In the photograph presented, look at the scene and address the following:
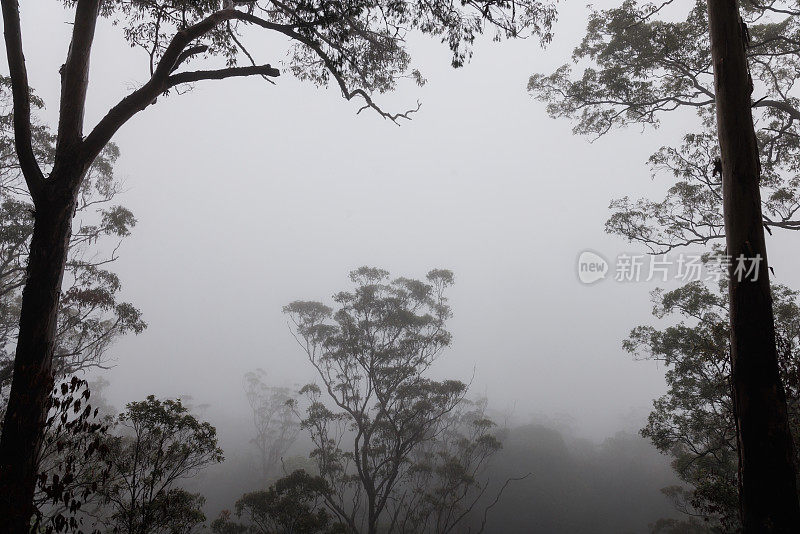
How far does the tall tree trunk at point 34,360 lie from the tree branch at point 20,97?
0.25 metres

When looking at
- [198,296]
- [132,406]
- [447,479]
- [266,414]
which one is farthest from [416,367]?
[198,296]

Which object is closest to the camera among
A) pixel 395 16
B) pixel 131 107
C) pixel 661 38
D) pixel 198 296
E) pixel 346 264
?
pixel 131 107

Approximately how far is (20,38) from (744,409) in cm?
685

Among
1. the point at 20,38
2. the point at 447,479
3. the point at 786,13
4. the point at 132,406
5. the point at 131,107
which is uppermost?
the point at 786,13

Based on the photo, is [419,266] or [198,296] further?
[419,266]

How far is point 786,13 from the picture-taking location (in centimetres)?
888

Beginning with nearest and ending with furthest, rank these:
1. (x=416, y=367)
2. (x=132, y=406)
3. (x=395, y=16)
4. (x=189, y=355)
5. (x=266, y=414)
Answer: (x=395, y=16) → (x=132, y=406) → (x=416, y=367) → (x=266, y=414) → (x=189, y=355)

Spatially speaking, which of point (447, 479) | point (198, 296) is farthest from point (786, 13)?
point (198, 296)

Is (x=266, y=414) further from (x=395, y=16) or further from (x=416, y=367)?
(x=395, y=16)

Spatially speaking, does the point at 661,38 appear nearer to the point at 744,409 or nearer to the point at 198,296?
the point at 744,409

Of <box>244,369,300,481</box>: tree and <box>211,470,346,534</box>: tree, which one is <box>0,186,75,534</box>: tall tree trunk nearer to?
<box>211,470,346,534</box>: tree

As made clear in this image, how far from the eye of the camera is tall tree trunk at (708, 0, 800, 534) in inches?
108

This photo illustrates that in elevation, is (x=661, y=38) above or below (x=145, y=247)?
below

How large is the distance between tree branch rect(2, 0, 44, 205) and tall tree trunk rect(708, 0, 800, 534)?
19.5 feet
